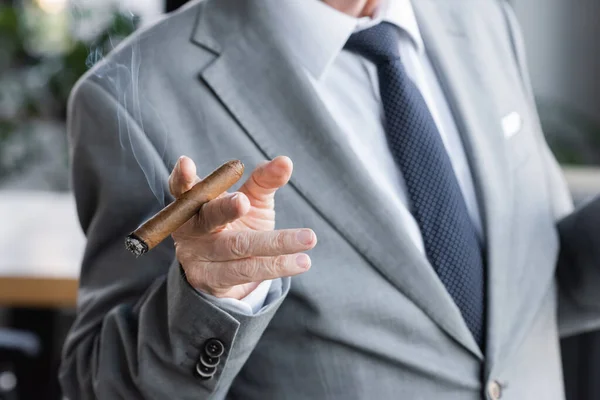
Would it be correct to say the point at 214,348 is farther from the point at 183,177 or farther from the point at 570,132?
the point at 570,132

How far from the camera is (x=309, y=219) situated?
0.76 metres

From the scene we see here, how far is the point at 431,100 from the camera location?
2.90ft

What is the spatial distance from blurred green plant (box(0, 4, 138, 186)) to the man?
253 cm

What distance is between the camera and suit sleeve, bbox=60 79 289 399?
68cm

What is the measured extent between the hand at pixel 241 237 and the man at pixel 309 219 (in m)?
0.05

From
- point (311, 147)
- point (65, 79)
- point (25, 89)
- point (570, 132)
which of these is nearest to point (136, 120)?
point (311, 147)

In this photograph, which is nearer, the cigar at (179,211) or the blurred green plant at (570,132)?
the cigar at (179,211)

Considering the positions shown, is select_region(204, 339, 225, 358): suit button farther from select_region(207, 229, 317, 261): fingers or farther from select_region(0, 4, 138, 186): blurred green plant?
select_region(0, 4, 138, 186): blurred green plant

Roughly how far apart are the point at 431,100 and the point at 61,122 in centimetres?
311

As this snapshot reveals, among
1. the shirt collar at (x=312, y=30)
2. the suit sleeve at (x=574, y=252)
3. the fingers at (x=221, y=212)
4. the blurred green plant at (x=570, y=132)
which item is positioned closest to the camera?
the fingers at (x=221, y=212)

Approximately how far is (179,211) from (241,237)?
0.05 metres

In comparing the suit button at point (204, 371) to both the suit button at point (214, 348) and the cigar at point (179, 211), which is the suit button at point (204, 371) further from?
the cigar at point (179, 211)

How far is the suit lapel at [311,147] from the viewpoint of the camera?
76 cm

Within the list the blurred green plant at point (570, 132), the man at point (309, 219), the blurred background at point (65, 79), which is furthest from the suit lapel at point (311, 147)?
the blurred green plant at point (570, 132)
